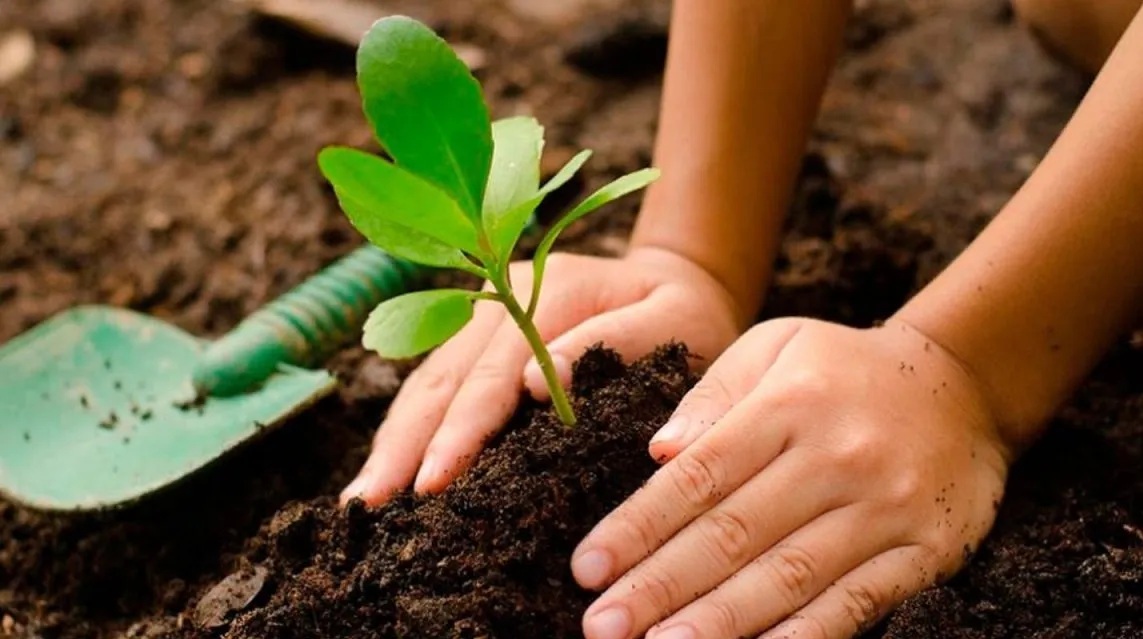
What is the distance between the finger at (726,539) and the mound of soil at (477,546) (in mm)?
55

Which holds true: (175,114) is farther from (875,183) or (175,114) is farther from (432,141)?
(432,141)

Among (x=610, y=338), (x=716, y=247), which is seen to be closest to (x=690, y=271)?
(x=716, y=247)

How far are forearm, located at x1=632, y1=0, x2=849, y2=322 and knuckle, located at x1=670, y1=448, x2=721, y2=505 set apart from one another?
0.32 metres

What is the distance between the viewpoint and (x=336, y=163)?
2.85 feet

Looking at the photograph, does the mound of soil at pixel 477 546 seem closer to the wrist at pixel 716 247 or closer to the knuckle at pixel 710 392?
the knuckle at pixel 710 392

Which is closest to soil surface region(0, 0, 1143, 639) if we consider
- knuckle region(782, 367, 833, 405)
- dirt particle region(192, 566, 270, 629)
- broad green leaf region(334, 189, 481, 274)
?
dirt particle region(192, 566, 270, 629)

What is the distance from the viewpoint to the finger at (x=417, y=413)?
1155 mm

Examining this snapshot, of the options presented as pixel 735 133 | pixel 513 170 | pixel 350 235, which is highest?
pixel 513 170

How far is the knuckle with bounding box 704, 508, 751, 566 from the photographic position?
3.36 ft

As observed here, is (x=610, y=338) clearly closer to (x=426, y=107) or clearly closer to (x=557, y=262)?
(x=557, y=262)

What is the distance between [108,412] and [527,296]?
48cm

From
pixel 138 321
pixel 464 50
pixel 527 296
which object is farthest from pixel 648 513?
pixel 464 50

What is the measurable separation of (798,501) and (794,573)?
59 mm

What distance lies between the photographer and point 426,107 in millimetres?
892
